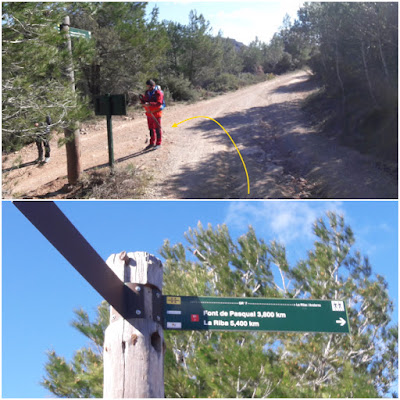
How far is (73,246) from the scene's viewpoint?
195cm

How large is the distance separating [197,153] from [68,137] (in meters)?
3.62

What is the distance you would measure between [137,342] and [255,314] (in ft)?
2.22

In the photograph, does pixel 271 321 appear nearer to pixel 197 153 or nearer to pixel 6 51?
pixel 6 51

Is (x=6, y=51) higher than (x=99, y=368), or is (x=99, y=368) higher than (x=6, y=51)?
(x=6, y=51)

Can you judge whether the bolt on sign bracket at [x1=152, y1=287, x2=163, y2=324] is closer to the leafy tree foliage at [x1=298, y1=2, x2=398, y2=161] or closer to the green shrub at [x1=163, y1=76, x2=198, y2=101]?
the leafy tree foliage at [x1=298, y1=2, x2=398, y2=161]

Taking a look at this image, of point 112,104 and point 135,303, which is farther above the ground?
point 112,104

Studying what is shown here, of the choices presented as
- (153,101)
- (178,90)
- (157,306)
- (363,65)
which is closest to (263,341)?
(157,306)

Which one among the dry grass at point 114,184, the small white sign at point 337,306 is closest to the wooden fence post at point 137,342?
the small white sign at point 337,306

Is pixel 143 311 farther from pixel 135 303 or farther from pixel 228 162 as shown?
pixel 228 162

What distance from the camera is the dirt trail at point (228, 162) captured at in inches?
383

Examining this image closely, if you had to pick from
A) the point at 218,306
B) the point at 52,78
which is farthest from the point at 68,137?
the point at 218,306

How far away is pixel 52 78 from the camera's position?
27.7 feet

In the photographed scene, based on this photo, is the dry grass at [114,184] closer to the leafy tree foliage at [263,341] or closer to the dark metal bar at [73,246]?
the leafy tree foliage at [263,341]

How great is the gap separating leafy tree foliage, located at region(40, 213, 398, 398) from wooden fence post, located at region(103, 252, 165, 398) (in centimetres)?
290
